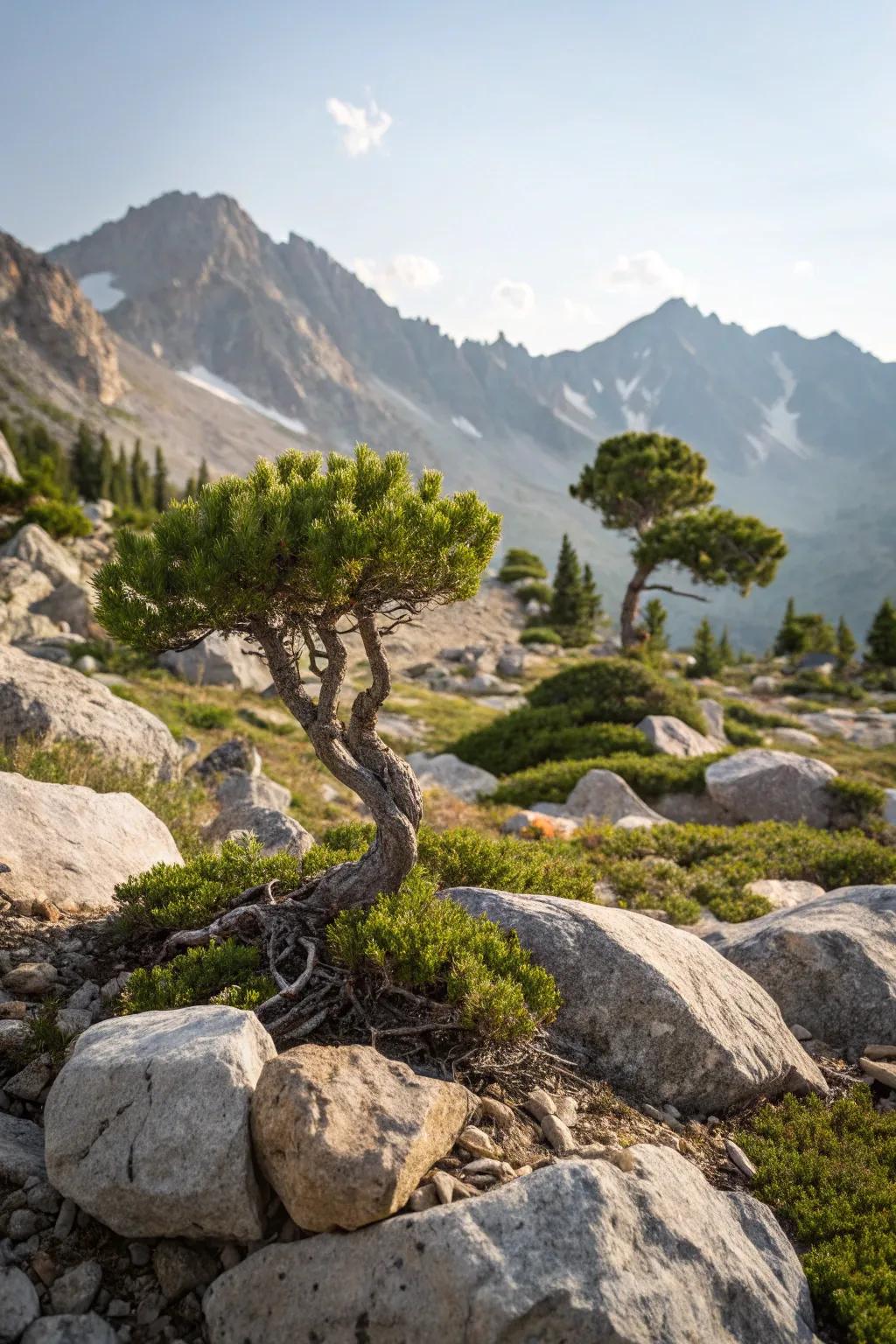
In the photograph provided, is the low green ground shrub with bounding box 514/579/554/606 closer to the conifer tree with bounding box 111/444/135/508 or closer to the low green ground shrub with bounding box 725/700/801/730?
the low green ground shrub with bounding box 725/700/801/730

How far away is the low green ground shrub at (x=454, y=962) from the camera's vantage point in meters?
5.45

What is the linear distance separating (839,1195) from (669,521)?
106 feet

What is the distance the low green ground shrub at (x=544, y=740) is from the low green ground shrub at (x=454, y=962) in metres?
13.6

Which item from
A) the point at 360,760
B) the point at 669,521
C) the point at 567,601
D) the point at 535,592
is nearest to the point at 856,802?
the point at 360,760

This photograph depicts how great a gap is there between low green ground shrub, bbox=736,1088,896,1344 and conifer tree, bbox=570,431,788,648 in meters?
25.6

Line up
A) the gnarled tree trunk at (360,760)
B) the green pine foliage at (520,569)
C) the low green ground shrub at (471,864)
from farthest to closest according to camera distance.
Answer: the green pine foliage at (520,569), the low green ground shrub at (471,864), the gnarled tree trunk at (360,760)

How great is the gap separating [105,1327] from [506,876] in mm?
5261

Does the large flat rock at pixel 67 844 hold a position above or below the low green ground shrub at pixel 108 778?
above

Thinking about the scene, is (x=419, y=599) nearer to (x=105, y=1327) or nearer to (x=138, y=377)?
(x=105, y=1327)

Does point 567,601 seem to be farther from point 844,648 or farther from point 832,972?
point 832,972

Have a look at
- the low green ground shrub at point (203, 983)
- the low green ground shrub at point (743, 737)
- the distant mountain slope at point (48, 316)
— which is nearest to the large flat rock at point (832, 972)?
the low green ground shrub at point (203, 983)

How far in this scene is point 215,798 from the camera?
12773 mm

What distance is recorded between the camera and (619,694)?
72.1 ft

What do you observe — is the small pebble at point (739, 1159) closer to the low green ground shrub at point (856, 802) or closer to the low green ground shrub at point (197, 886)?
the low green ground shrub at point (197, 886)
